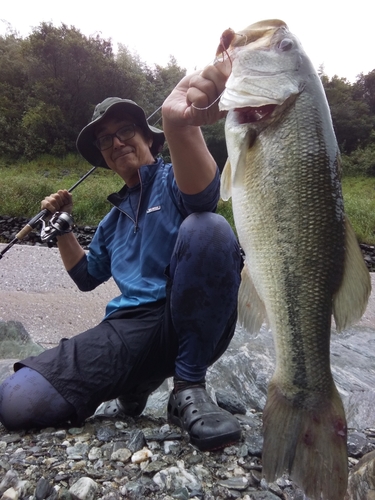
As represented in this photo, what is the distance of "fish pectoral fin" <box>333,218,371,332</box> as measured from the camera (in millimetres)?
1479

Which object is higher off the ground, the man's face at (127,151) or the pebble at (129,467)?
the man's face at (127,151)

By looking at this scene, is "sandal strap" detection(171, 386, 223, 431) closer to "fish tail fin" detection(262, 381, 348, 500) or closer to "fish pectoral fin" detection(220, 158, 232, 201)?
"fish tail fin" detection(262, 381, 348, 500)

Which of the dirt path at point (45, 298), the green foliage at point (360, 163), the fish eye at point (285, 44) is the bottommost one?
the dirt path at point (45, 298)

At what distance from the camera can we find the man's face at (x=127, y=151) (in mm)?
2863

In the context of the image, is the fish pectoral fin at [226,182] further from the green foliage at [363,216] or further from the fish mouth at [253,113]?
the green foliage at [363,216]

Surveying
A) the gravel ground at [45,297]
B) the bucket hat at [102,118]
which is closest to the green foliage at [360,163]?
the gravel ground at [45,297]

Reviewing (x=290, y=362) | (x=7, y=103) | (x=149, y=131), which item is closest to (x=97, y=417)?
(x=290, y=362)

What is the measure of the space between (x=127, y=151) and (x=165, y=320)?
124cm

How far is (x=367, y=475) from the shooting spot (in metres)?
1.52

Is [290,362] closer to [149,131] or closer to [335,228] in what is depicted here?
[335,228]

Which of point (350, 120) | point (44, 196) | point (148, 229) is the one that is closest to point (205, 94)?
point (148, 229)

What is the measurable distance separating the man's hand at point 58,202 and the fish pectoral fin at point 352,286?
7.93ft

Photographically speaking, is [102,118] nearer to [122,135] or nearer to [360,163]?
[122,135]

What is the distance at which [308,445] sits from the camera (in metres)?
1.36
